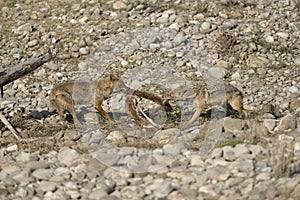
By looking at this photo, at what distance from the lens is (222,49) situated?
47.3 feet

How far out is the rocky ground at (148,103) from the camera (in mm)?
8375

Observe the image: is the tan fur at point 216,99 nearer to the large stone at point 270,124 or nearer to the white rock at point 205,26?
the large stone at point 270,124

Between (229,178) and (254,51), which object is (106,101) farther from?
(229,178)

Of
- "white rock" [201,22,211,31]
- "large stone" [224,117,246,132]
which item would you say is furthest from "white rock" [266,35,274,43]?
"large stone" [224,117,246,132]

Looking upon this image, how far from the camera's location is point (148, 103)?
41.2 ft

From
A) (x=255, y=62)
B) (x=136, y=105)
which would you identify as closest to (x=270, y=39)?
(x=255, y=62)

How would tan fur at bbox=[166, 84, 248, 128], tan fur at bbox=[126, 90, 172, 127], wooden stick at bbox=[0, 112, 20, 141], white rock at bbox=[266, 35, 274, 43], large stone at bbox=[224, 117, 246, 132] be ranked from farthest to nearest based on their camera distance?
1. white rock at bbox=[266, 35, 274, 43]
2. tan fur at bbox=[126, 90, 172, 127]
3. tan fur at bbox=[166, 84, 248, 128]
4. wooden stick at bbox=[0, 112, 20, 141]
5. large stone at bbox=[224, 117, 246, 132]

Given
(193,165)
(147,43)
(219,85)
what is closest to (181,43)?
(147,43)

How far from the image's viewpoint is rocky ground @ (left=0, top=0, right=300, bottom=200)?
330 inches

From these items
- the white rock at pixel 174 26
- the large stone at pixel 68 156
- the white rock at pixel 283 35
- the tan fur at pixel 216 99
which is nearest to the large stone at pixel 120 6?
the white rock at pixel 174 26

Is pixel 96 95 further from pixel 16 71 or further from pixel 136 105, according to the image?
pixel 16 71

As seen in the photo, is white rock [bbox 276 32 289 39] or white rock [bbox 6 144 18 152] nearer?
white rock [bbox 6 144 18 152]

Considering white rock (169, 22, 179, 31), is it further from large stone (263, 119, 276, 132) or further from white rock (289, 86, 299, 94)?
large stone (263, 119, 276, 132)

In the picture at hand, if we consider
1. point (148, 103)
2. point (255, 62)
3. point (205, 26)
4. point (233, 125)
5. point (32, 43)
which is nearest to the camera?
point (233, 125)
